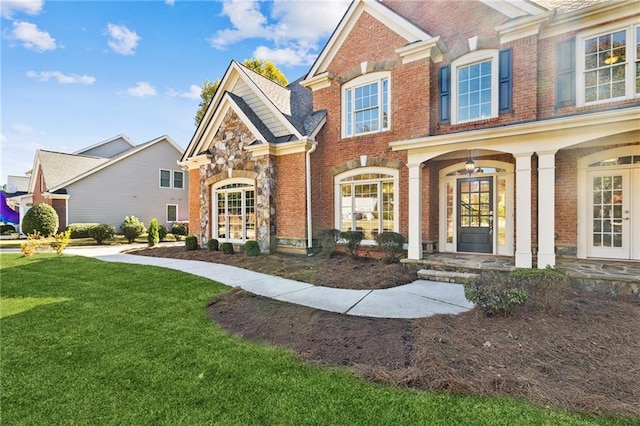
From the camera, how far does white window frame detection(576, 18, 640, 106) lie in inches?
289

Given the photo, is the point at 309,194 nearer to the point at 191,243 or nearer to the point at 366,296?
the point at 366,296

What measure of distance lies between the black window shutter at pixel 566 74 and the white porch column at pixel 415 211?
12.7 ft

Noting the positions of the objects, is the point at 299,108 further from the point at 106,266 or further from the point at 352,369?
the point at 352,369

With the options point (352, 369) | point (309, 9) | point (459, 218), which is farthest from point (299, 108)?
point (352, 369)

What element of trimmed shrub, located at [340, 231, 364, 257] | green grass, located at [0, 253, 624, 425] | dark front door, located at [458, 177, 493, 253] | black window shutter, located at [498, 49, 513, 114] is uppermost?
black window shutter, located at [498, 49, 513, 114]

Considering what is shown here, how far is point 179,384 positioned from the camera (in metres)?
3.08

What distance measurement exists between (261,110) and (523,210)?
33.3ft

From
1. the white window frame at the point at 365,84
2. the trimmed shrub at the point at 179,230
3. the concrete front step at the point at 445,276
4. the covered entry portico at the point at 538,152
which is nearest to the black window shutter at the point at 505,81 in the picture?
the covered entry portico at the point at 538,152

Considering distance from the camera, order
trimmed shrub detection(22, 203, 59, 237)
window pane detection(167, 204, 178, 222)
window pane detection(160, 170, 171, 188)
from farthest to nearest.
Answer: window pane detection(167, 204, 178, 222) < window pane detection(160, 170, 171, 188) < trimmed shrub detection(22, 203, 59, 237)

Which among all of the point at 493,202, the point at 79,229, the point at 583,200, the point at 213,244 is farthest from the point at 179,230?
the point at 583,200

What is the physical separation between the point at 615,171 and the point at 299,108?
→ 10898mm

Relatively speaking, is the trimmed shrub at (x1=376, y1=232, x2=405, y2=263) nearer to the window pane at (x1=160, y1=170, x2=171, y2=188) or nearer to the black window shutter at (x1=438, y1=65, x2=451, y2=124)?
the black window shutter at (x1=438, y1=65, x2=451, y2=124)

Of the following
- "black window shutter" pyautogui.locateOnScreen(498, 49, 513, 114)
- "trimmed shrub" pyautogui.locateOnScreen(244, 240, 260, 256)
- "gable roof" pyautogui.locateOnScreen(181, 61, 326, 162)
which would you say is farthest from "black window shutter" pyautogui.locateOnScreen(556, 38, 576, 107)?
A: "trimmed shrub" pyautogui.locateOnScreen(244, 240, 260, 256)

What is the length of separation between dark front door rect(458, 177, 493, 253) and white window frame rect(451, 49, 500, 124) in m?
1.98
